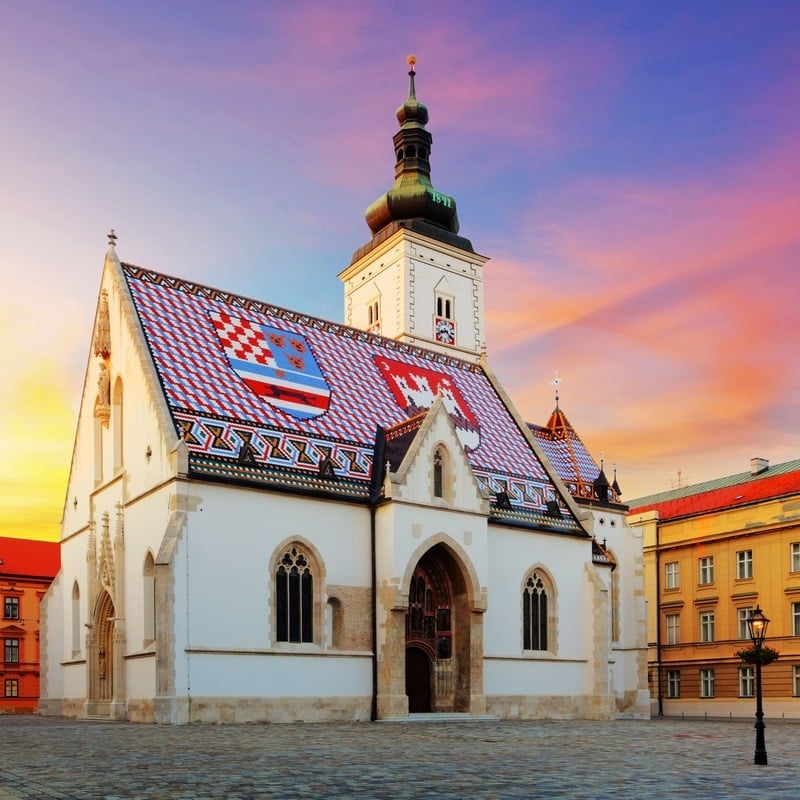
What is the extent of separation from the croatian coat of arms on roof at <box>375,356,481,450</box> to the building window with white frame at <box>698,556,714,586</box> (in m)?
17.6

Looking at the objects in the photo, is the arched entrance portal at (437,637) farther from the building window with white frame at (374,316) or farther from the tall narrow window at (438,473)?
the building window with white frame at (374,316)

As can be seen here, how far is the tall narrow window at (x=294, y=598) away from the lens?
88.6ft

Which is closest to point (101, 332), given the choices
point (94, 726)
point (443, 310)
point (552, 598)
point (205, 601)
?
point (205, 601)

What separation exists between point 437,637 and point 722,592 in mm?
21189

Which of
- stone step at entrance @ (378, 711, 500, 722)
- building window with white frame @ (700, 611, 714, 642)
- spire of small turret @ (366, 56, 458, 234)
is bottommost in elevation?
stone step at entrance @ (378, 711, 500, 722)

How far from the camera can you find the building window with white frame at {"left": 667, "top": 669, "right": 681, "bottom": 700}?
48.1 metres

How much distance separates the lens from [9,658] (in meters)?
53.7

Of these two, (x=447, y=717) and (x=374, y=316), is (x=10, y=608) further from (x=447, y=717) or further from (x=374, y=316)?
(x=447, y=717)

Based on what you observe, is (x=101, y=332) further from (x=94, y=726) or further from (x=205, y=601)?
(x=94, y=726)

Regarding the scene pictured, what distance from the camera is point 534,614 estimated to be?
109 ft

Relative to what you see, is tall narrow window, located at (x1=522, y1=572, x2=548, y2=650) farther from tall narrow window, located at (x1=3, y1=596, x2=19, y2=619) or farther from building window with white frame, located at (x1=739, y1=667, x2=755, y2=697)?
tall narrow window, located at (x1=3, y1=596, x2=19, y2=619)

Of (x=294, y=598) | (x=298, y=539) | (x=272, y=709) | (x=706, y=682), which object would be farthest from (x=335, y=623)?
(x=706, y=682)

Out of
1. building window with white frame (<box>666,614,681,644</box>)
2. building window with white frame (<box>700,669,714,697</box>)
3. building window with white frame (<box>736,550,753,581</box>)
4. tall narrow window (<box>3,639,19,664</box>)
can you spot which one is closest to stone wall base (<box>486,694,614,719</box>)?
building window with white frame (<box>736,550,753,581</box>)

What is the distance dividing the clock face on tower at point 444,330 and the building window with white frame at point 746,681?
72.6ft
